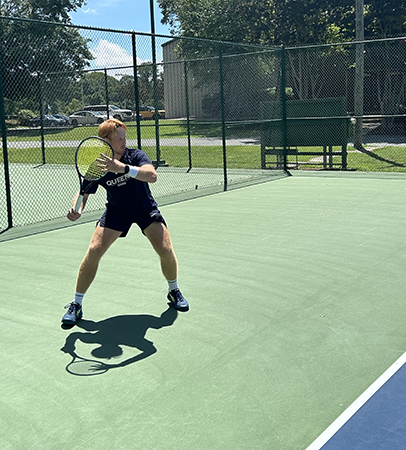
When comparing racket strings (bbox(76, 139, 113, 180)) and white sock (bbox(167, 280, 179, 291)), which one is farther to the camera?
white sock (bbox(167, 280, 179, 291))

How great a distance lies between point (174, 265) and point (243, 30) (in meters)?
28.2

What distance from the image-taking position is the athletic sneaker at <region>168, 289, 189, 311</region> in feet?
16.1

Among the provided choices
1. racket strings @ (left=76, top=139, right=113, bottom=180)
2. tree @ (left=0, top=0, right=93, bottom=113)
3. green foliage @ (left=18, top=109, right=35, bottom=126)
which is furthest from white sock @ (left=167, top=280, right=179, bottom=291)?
green foliage @ (left=18, top=109, right=35, bottom=126)

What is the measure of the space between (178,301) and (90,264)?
0.80 m

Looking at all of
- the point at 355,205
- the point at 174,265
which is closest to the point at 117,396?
the point at 174,265

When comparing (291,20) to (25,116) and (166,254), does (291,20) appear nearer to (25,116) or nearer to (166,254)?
(25,116)

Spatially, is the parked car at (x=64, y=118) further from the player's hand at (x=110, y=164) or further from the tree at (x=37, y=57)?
the player's hand at (x=110, y=164)

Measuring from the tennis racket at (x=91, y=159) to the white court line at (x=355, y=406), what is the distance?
7.33ft

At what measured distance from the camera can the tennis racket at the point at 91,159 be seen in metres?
4.32

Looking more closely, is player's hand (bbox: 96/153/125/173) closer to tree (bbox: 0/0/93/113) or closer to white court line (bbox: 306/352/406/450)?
white court line (bbox: 306/352/406/450)

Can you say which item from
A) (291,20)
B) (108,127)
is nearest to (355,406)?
(108,127)

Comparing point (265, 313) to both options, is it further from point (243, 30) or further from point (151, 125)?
point (243, 30)

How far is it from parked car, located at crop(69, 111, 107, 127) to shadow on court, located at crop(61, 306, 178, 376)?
26.2 ft

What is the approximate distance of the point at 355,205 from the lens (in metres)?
9.58
